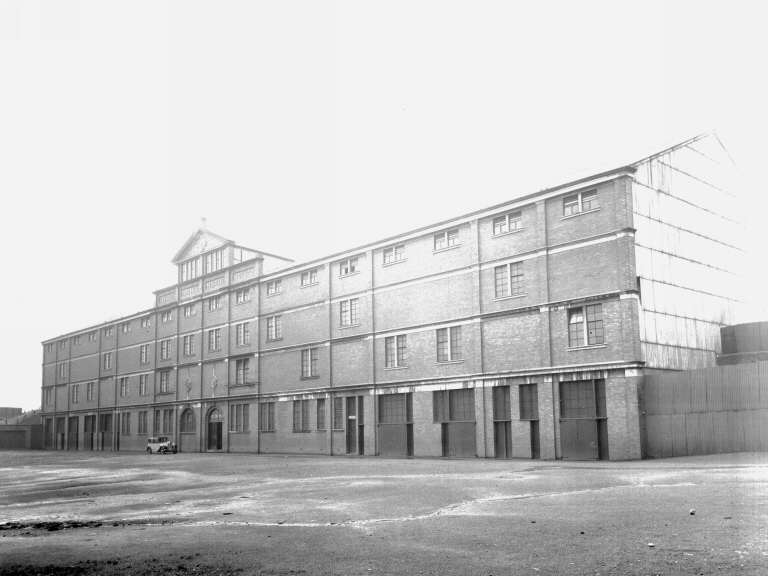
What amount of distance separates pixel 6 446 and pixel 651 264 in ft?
267

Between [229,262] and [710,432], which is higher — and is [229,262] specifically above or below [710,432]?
above

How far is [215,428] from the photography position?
194 feet

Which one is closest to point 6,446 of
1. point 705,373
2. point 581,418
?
point 581,418

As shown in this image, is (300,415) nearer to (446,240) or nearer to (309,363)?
(309,363)

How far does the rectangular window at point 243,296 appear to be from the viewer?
187ft

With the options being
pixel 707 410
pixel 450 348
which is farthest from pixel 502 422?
pixel 707 410

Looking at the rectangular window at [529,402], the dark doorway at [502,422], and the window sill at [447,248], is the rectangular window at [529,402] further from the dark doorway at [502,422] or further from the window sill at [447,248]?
the window sill at [447,248]

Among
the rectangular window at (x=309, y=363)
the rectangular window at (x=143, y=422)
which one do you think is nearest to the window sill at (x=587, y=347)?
the rectangular window at (x=309, y=363)

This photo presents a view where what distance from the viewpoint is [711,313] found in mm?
38375

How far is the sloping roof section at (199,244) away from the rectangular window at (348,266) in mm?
14874

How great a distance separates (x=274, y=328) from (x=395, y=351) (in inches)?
527

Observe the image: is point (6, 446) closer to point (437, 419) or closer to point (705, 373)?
point (437, 419)

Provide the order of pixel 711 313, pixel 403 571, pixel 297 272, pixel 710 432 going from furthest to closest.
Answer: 1. pixel 297 272
2. pixel 711 313
3. pixel 710 432
4. pixel 403 571

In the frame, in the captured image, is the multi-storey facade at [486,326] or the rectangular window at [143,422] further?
the rectangular window at [143,422]
